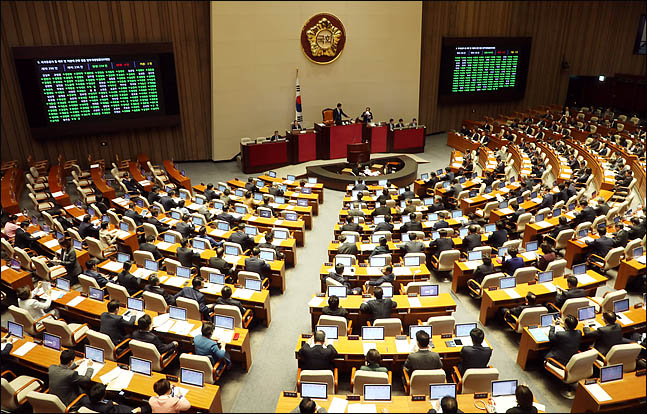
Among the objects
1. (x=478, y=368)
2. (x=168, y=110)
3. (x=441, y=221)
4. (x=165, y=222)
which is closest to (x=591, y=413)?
(x=478, y=368)

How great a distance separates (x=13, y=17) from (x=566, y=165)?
1874cm

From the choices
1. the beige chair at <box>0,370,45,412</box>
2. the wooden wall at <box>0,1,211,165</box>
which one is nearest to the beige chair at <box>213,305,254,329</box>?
the beige chair at <box>0,370,45,412</box>

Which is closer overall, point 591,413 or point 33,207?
point 591,413

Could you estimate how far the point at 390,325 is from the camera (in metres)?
6.54

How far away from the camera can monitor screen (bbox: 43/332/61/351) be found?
638 cm

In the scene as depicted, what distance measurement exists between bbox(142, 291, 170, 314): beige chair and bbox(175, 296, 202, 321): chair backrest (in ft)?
0.73

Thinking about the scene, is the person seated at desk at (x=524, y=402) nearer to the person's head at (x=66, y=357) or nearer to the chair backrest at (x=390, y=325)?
the chair backrest at (x=390, y=325)

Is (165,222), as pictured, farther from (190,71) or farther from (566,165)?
(566,165)

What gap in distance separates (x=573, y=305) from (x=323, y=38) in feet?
47.3

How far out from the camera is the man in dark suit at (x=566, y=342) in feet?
20.1

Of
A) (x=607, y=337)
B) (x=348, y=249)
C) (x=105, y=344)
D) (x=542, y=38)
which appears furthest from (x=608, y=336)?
(x=542, y=38)

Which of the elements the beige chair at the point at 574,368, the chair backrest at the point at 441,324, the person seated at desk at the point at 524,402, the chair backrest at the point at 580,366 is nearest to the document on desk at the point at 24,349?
the chair backrest at the point at 441,324

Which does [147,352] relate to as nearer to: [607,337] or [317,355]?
[317,355]

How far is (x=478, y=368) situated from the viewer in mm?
5875
